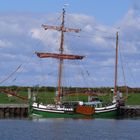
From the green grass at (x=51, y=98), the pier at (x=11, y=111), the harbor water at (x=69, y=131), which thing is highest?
the green grass at (x=51, y=98)

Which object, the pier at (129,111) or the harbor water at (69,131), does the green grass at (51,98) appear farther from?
the harbor water at (69,131)

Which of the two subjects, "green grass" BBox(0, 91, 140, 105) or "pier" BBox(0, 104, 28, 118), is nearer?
"pier" BBox(0, 104, 28, 118)

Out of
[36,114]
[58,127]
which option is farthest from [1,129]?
[36,114]

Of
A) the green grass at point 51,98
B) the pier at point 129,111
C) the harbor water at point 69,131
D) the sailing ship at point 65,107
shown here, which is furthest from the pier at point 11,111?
the harbor water at point 69,131

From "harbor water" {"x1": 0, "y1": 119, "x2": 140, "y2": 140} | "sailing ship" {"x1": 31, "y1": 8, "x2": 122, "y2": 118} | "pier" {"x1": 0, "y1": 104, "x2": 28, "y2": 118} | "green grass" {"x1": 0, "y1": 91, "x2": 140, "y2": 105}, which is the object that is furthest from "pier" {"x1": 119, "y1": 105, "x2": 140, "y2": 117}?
"harbor water" {"x1": 0, "y1": 119, "x2": 140, "y2": 140}

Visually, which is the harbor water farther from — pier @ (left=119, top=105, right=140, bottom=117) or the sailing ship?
pier @ (left=119, top=105, right=140, bottom=117)

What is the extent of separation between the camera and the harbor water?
78.7 metres

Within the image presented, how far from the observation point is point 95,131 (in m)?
87.4

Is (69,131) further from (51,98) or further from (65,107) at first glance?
(51,98)

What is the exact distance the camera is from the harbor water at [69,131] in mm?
78650

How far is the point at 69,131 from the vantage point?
8669cm

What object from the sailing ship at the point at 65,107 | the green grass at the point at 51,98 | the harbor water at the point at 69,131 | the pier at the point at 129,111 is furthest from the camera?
the green grass at the point at 51,98

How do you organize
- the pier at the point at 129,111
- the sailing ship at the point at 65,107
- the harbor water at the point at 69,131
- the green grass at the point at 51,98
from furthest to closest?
the green grass at the point at 51,98 < the pier at the point at 129,111 < the sailing ship at the point at 65,107 < the harbor water at the point at 69,131

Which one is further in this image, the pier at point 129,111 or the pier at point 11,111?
the pier at point 129,111
